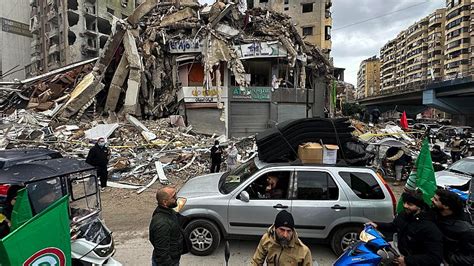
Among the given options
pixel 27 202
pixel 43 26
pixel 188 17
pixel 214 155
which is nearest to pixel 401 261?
pixel 27 202

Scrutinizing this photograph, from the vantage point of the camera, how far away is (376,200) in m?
5.04

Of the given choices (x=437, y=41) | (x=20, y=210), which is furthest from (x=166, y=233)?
(x=437, y=41)

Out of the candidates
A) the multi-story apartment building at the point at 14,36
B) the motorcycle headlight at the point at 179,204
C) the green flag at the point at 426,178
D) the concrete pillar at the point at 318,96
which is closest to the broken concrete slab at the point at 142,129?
the motorcycle headlight at the point at 179,204

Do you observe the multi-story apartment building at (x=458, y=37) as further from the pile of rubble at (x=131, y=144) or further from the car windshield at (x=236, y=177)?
the car windshield at (x=236, y=177)

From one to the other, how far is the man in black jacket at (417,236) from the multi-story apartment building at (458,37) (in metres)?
82.9

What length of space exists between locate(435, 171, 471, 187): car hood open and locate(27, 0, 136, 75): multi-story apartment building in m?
46.2

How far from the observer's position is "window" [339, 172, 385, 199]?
200 inches

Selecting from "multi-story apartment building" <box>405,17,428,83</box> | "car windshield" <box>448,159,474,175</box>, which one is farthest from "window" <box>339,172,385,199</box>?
"multi-story apartment building" <box>405,17,428,83</box>

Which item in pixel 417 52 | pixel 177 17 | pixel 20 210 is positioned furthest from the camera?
pixel 417 52

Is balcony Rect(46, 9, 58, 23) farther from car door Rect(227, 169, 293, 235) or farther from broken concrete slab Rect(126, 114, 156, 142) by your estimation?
car door Rect(227, 169, 293, 235)

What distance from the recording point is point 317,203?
5027mm

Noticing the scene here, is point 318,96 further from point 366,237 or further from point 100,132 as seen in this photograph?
point 366,237

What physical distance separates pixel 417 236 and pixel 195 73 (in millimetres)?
19604

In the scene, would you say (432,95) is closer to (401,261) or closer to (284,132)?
(284,132)
